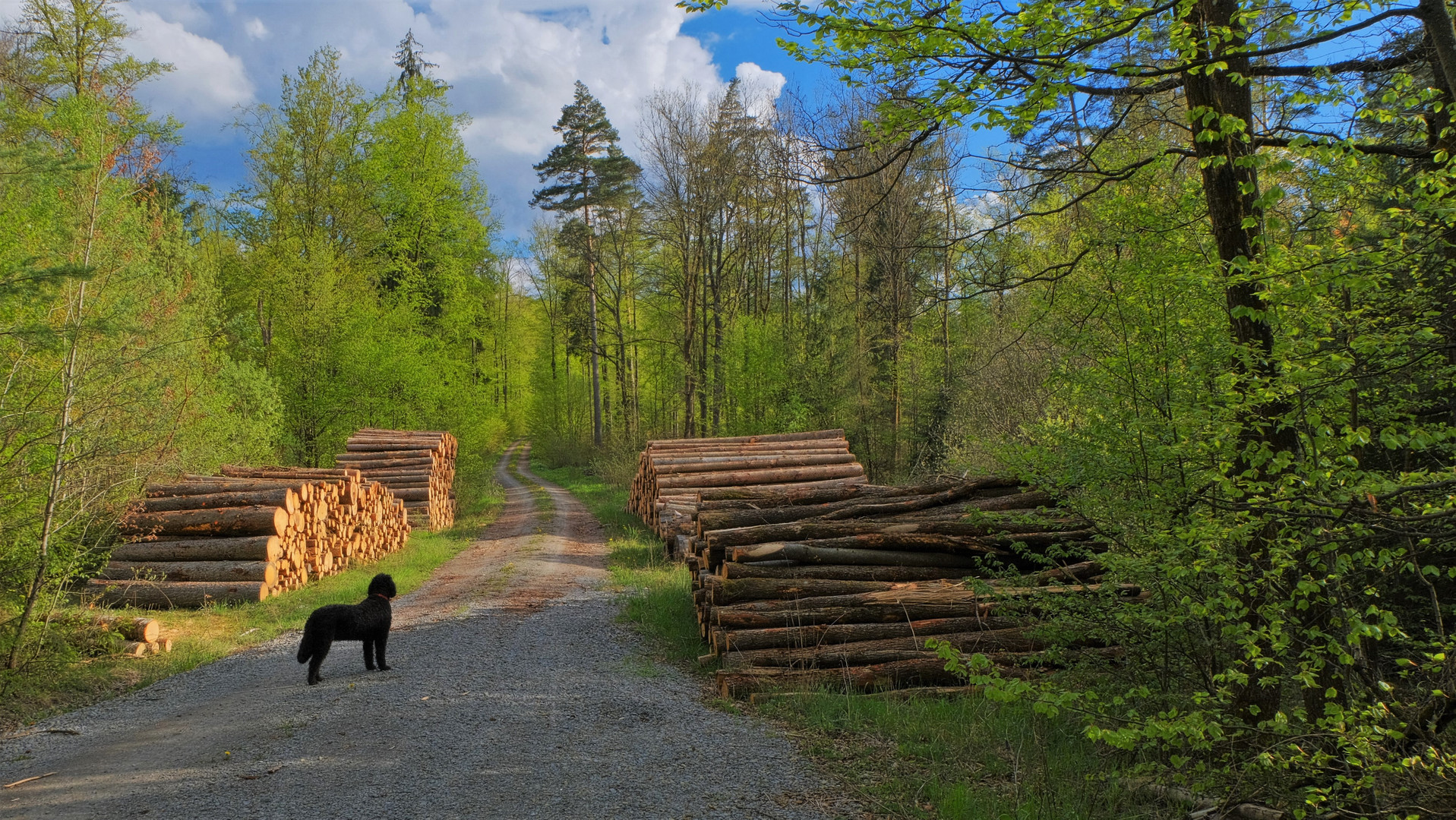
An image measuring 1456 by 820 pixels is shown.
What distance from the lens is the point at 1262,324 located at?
4.55 metres

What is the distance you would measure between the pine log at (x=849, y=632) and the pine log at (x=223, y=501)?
27.2ft

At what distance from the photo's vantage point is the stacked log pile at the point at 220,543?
36.1 ft

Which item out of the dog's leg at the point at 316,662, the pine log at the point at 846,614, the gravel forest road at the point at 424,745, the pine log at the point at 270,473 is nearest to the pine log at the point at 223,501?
the pine log at the point at 270,473

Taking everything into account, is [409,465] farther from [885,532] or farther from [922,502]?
[885,532]

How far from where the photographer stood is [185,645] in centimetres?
895

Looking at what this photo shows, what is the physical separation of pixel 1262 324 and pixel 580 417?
160ft

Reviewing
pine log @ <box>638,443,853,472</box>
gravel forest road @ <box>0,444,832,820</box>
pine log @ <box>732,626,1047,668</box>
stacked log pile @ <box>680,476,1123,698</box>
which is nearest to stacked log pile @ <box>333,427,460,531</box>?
pine log @ <box>638,443,853,472</box>

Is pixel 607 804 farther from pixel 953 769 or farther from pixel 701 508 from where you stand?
pixel 701 508

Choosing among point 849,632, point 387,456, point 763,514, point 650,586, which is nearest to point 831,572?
point 849,632

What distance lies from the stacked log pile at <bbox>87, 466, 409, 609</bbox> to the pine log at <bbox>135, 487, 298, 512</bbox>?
1cm

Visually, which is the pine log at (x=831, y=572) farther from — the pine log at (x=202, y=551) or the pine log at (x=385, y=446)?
the pine log at (x=385, y=446)

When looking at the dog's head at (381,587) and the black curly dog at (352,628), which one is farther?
the dog's head at (381,587)

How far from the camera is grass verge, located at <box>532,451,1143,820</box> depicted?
14.8 feet

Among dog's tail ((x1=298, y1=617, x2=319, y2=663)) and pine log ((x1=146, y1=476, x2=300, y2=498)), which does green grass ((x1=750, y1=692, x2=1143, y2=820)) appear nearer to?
dog's tail ((x1=298, y1=617, x2=319, y2=663))
